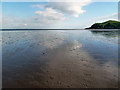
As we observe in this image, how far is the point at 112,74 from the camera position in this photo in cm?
725

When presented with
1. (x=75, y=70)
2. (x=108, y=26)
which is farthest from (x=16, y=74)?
(x=108, y=26)

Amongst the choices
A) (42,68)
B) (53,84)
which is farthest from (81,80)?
(42,68)

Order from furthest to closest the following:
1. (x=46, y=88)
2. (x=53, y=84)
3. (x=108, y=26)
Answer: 1. (x=108, y=26)
2. (x=53, y=84)
3. (x=46, y=88)

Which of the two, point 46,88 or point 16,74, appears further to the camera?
point 16,74

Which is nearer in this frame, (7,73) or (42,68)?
(7,73)

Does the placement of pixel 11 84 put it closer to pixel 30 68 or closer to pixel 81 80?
pixel 30 68

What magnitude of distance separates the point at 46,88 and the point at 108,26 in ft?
646

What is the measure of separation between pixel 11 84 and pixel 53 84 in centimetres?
301

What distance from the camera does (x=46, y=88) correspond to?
5.72 m

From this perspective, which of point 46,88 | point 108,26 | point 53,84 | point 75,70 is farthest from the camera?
point 108,26

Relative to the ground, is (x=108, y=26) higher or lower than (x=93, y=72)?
higher

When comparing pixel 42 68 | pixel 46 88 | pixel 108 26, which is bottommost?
pixel 46 88

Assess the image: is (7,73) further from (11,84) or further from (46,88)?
(46,88)

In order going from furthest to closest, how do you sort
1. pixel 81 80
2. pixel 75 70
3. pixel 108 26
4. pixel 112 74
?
1. pixel 108 26
2. pixel 75 70
3. pixel 112 74
4. pixel 81 80
